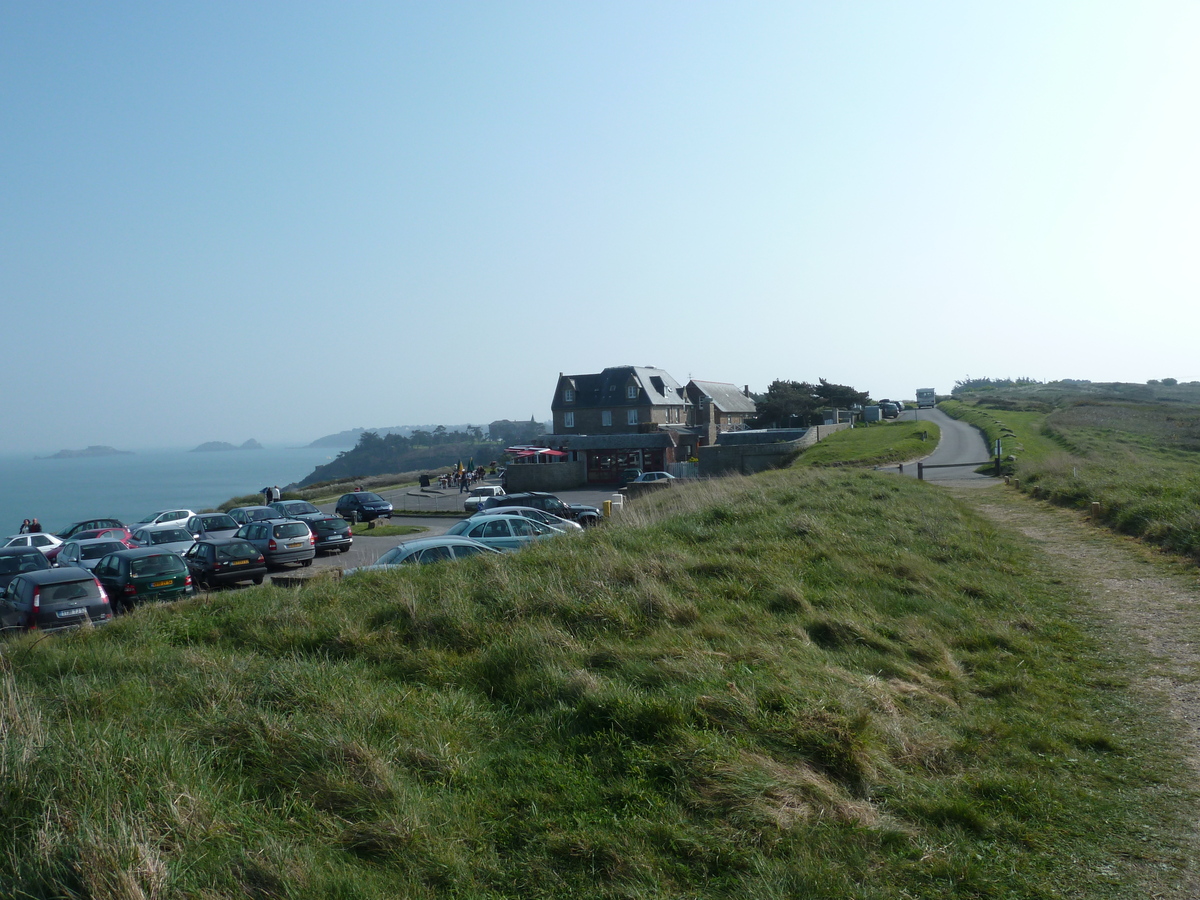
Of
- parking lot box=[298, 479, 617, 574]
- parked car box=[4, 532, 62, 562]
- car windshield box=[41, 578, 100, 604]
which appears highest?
car windshield box=[41, 578, 100, 604]

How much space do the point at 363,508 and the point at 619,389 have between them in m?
41.2

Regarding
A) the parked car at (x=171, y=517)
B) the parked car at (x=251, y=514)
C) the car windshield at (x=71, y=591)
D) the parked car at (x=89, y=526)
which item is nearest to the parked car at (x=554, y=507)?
the parked car at (x=251, y=514)

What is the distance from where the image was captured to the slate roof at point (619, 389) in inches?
2955

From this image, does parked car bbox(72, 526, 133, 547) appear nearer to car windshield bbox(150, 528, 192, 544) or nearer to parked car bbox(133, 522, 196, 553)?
parked car bbox(133, 522, 196, 553)

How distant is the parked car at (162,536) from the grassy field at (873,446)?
28457mm

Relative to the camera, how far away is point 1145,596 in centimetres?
1248

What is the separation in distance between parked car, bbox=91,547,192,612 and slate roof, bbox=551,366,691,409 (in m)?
57.8

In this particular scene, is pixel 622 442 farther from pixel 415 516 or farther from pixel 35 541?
pixel 35 541

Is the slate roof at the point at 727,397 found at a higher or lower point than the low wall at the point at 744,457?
higher

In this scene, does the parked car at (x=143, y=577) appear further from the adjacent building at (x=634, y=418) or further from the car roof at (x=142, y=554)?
the adjacent building at (x=634, y=418)

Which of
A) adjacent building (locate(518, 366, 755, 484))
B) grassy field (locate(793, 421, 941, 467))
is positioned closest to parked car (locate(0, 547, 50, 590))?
grassy field (locate(793, 421, 941, 467))

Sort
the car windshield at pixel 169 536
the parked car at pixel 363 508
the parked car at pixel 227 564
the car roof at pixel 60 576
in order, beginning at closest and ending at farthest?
the car roof at pixel 60 576 → the parked car at pixel 227 564 → the car windshield at pixel 169 536 → the parked car at pixel 363 508

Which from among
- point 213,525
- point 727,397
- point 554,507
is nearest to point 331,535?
point 213,525

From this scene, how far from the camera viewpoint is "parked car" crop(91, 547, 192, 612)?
57.9ft
